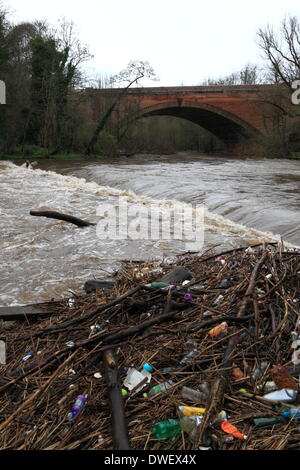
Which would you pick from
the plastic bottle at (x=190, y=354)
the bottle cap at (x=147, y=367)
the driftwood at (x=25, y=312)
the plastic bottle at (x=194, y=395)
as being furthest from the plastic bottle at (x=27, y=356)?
the plastic bottle at (x=194, y=395)

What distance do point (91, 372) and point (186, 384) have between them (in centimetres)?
53

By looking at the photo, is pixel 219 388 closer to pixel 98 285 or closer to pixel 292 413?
pixel 292 413

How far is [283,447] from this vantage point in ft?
5.95

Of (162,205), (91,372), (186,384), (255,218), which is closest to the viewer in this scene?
(186,384)

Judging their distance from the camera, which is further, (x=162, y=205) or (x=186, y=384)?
(x=162, y=205)

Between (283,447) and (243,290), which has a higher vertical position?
(243,290)

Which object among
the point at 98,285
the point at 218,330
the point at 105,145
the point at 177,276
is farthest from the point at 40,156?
the point at 218,330

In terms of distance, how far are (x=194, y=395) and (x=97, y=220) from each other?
7108 millimetres

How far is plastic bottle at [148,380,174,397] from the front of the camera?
217cm

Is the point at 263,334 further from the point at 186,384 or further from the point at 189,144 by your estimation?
the point at 189,144

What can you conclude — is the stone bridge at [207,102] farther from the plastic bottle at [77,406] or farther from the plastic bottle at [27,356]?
the plastic bottle at [77,406]

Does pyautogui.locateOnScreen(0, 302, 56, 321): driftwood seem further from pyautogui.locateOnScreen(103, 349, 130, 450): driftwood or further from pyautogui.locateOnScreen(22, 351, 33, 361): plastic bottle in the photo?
pyautogui.locateOnScreen(103, 349, 130, 450): driftwood

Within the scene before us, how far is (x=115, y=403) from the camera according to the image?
6.80 ft

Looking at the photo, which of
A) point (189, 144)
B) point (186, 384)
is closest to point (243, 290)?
point (186, 384)
